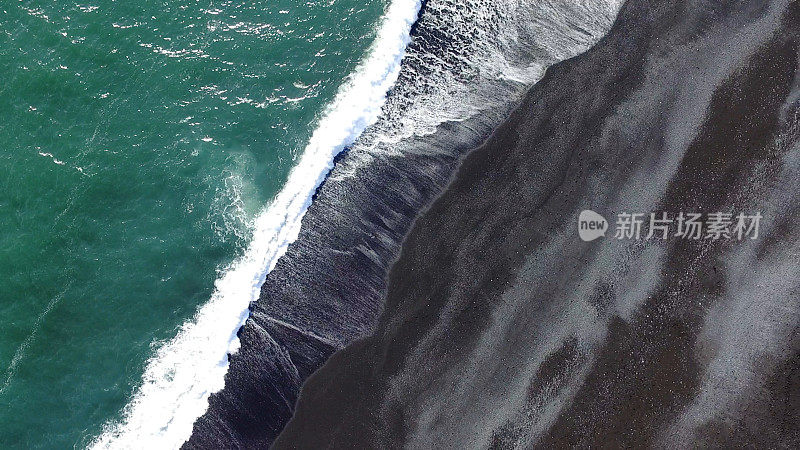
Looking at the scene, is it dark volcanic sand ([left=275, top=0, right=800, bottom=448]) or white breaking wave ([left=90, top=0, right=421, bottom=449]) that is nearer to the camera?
dark volcanic sand ([left=275, top=0, right=800, bottom=448])

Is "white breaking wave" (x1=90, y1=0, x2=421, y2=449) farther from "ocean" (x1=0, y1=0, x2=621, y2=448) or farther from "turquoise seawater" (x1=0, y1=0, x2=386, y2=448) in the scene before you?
"turquoise seawater" (x1=0, y1=0, x2=386, y2=448)

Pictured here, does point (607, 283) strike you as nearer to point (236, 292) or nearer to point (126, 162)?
point (236, 292)

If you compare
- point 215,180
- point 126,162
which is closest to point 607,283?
point 215,180

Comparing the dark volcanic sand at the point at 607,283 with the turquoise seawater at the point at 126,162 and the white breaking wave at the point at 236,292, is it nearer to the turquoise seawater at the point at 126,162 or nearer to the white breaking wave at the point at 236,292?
the white breaking wave at the point at 236,292

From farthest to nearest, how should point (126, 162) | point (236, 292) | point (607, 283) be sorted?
point (126, 162) < point (236, 292) < point (607, 283)

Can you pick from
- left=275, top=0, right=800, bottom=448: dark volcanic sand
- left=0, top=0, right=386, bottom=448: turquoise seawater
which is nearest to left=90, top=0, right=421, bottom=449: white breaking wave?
left=0, top=0, right=386, bottom=448: turquoise seawater

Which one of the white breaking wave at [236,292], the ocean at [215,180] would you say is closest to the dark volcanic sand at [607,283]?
the ocean at [215,180]
